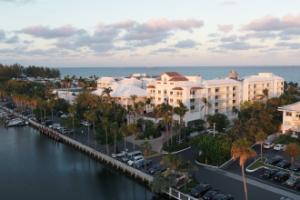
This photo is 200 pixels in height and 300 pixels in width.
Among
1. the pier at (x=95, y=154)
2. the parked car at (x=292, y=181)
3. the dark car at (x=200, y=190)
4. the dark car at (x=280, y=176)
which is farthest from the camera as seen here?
the pier at (x=95, y=154)

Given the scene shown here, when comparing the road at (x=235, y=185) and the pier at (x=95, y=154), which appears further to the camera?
the pier at (x=95, y=154)

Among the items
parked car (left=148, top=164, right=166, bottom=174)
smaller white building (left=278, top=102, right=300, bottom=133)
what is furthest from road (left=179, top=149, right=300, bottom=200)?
smaller white building (left=278, top=102, right=300, bottom=133)

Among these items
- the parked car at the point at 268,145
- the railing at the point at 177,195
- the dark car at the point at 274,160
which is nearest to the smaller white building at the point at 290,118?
the parked car at the point at 268,145

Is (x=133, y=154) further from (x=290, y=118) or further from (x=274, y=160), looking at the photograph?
(x=290, y=118)

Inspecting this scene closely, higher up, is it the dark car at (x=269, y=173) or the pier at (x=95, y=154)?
the dark car at (x=269, y=173)

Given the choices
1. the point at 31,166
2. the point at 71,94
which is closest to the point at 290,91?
the point at 71,94

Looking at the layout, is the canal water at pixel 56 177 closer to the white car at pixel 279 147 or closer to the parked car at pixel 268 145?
the parked car at pixel 268 145

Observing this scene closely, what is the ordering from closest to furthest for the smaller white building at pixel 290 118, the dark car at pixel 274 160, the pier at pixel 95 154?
the pier at pixel 95 154
the dark car at pixel 274 160
the smaller white building at pixel 290 118
